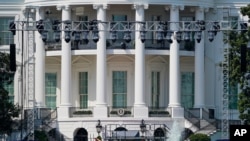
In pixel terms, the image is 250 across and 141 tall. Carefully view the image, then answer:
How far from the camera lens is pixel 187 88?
6656 cm

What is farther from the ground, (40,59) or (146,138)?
(40,59)

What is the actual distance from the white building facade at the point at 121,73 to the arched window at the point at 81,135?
0.06 m

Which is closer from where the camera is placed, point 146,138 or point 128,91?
point 146,138

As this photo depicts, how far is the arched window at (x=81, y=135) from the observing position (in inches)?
2454

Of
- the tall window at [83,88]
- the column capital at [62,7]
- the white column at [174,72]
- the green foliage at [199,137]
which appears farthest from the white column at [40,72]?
the green foliage at [199,137]

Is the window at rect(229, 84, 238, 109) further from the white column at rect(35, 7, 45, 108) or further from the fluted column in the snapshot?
the white column at rect(35, 7, 45, 108)

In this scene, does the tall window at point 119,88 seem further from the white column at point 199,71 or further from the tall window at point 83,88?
the white column at point 199,71

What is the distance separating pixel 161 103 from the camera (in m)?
65.6

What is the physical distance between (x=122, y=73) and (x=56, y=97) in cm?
477

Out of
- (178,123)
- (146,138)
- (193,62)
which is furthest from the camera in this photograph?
(193,62)

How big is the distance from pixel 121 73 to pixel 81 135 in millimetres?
5430

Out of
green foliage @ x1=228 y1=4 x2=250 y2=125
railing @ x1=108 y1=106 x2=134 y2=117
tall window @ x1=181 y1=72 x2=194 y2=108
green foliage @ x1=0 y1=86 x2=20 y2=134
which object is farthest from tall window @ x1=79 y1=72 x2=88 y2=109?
green foliage @ x1=228 y1=4 x2=250 y2=125

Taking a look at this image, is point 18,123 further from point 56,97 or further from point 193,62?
point 193,62

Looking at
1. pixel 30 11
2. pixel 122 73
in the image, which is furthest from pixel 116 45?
pixel 30 11
